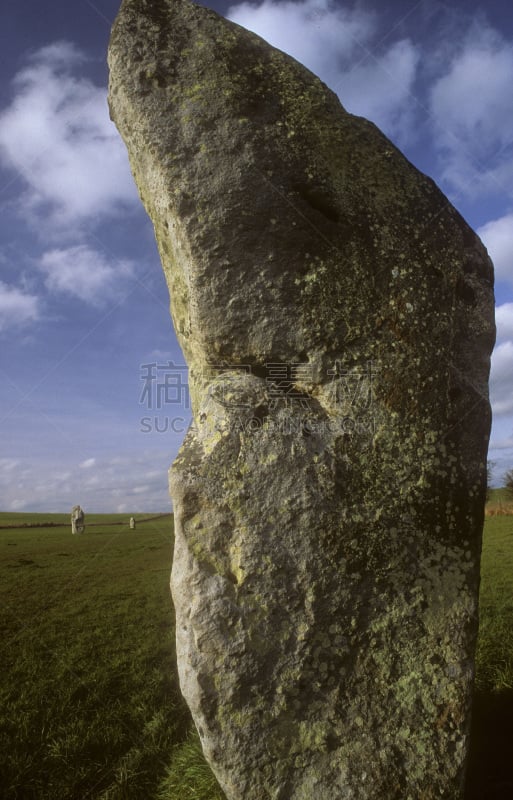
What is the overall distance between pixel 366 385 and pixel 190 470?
132cm

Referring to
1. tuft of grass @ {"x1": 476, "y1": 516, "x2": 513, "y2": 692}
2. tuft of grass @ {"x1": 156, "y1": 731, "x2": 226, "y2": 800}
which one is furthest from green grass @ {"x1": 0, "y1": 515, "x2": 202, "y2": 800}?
tuft of grass @ {"x1": 476, "y1": 516, "x2": 513, "y2": 692}

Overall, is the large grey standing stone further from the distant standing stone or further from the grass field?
the distant standing stone

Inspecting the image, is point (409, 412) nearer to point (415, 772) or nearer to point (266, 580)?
point (266, 580)

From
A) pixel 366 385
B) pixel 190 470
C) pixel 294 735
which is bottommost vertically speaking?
pixel 294 735

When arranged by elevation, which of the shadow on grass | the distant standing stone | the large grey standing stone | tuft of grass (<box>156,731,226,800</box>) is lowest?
tuft of grass (<box>156,731,226,800</box>)

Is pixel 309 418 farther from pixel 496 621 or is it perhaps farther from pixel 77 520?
pixel 77 520

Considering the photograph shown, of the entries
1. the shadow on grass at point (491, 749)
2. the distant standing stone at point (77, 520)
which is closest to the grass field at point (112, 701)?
the shadow on grass at point (491, 749)

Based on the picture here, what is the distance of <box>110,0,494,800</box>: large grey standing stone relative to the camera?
3160mm

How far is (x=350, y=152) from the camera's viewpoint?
13.4 ft

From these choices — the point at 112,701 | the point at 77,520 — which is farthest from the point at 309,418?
the point at 77,520

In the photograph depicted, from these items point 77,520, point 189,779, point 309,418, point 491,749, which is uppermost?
point 309,418

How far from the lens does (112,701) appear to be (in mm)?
5871

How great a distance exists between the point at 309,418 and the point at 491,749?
3.17 m

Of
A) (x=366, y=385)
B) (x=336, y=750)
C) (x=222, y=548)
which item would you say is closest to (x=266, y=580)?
(x=222, y=548)
